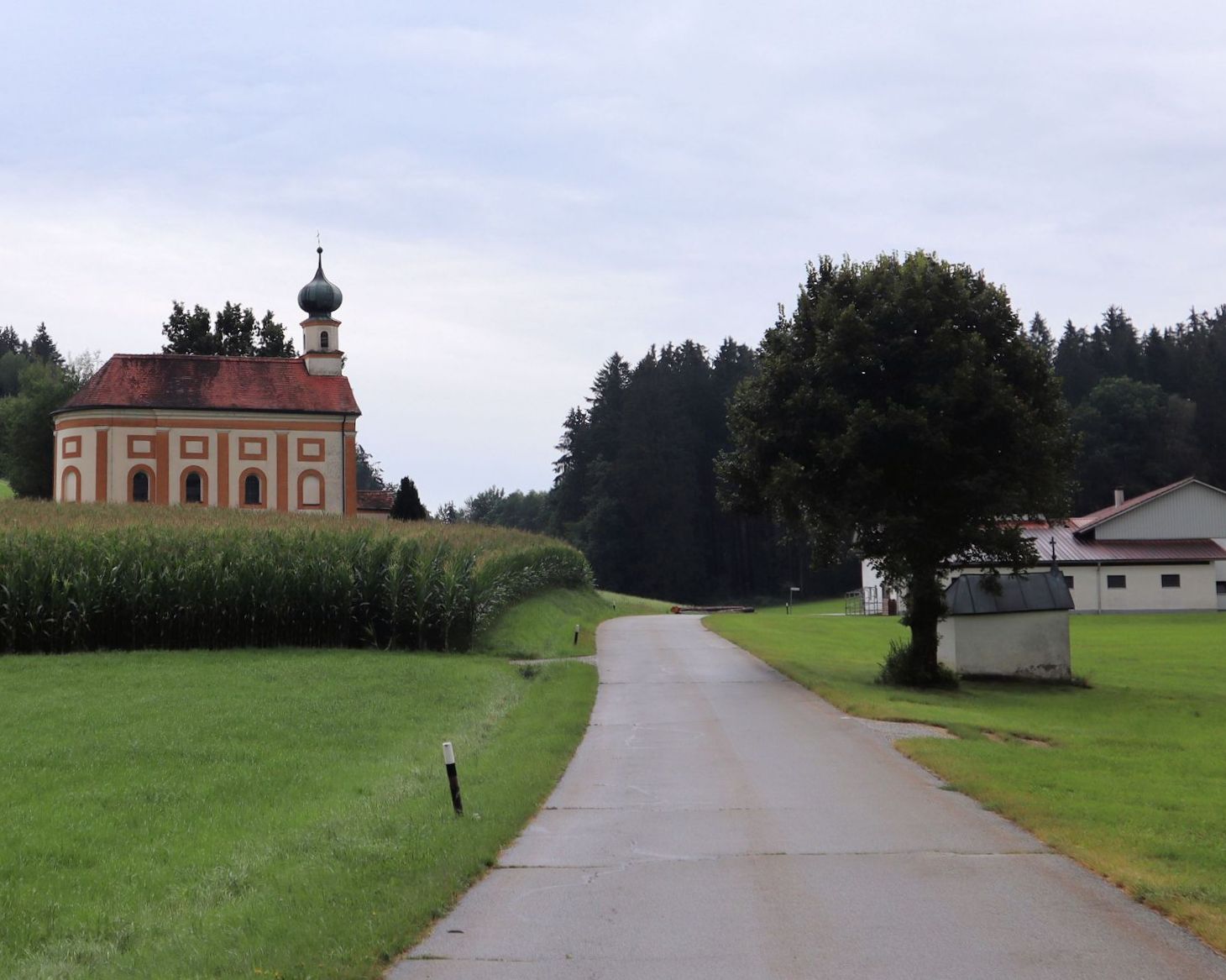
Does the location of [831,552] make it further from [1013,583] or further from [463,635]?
[463,635]

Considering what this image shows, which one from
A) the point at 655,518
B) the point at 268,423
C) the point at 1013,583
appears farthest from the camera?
the point at 655,518

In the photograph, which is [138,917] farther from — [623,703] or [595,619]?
[595,619]

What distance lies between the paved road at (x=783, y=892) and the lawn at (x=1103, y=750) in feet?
1.23

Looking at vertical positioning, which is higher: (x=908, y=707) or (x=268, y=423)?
(x=268, y=423)

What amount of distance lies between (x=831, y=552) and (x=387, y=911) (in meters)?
21.2

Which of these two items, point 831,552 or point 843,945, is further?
point 831,552

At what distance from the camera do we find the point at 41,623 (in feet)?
92.8

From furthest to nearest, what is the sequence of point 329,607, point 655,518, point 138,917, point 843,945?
point 655,518
point 329,607
point 138,917
point 843,945

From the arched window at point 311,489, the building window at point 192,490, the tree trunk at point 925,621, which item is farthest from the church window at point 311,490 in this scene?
the tree trunk at point 925,621

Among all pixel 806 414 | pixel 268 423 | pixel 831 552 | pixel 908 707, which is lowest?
pixel 908 707

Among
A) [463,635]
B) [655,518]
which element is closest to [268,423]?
[655,518]

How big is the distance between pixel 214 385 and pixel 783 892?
2929 inches

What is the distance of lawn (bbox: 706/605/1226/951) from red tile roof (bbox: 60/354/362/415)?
42.9 m

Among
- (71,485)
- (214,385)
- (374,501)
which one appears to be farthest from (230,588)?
(374,501)
